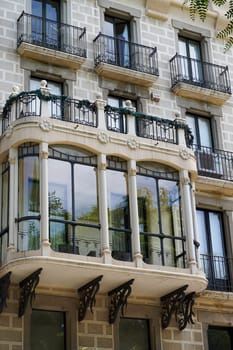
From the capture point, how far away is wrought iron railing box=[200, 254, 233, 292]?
20156 millimetres

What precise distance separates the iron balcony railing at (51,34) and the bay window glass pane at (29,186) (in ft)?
16.6

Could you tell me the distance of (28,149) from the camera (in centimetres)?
1753

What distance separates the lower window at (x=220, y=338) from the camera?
19798mm

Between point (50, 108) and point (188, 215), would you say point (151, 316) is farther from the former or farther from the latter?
point (50, 108)

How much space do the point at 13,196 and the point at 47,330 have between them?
3.77 meters

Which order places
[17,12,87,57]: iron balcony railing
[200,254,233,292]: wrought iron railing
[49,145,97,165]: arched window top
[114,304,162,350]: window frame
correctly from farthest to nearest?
[17,12,87,57]: iron balcony railing < [200,254,233,292]: wrought iron railing < [114,304,162,350]: window frame < [49,145,97,165]: arched window top

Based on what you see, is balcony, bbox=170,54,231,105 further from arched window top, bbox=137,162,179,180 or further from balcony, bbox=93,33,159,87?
arched window top, bbox=137,162,179,180

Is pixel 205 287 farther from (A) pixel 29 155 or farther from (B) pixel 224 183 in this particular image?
(A) pixel 29 155

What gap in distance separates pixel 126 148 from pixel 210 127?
5963mm

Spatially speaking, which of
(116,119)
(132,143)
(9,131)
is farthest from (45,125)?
(132,143)

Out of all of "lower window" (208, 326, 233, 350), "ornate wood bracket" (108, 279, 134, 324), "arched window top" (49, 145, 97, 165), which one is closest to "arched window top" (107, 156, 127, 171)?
"arched window top" (49, 145, 97, 165)

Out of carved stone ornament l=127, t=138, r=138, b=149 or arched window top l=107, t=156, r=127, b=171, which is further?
carved stone ornament l=127, t=138, r=138, b=149

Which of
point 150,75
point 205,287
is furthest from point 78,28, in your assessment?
point 205,287

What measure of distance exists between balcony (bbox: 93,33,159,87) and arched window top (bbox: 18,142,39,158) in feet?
16.8
